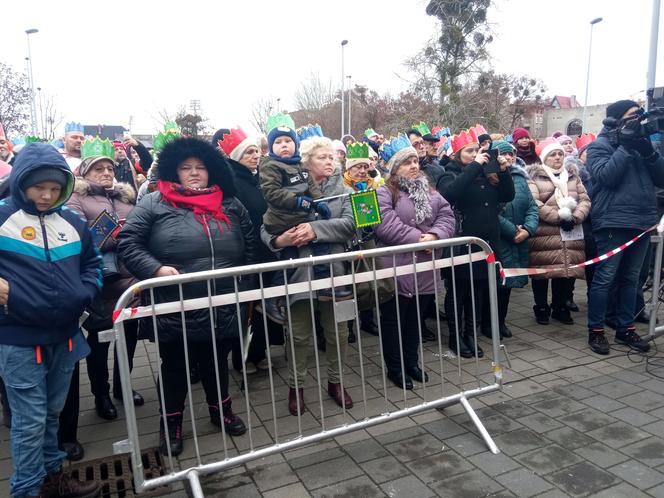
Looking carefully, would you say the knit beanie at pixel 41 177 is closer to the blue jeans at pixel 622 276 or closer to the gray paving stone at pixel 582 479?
the gray paving stone at pixel 582 479

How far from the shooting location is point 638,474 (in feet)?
9.81

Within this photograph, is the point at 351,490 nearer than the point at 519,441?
Yes

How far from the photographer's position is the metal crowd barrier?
9.05ft

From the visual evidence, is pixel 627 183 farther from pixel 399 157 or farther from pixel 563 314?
pixel 399 157

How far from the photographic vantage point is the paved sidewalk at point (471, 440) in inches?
Result: 117

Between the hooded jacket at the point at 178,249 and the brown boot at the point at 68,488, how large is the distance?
920mm

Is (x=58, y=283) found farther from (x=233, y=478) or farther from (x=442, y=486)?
(x=442, y=486)

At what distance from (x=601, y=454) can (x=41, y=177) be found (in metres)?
3.73

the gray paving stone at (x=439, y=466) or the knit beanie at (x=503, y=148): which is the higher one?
the knit beanie at (x=503, y=148)

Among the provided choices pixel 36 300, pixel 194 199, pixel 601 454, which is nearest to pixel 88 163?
pixel 194 199

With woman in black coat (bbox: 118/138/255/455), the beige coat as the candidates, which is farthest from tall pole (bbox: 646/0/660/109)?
woman in black coat (bbox: 118/138/255/455)

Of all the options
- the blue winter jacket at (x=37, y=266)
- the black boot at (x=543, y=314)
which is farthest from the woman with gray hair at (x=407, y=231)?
the blue winter jacket at (x=37, y=266)

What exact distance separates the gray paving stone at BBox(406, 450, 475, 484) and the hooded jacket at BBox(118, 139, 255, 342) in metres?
1.46

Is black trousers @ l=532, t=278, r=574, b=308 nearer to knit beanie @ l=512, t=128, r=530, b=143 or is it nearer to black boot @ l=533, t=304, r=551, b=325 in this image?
black boot @ l=533, t=304, r=551, b=325
